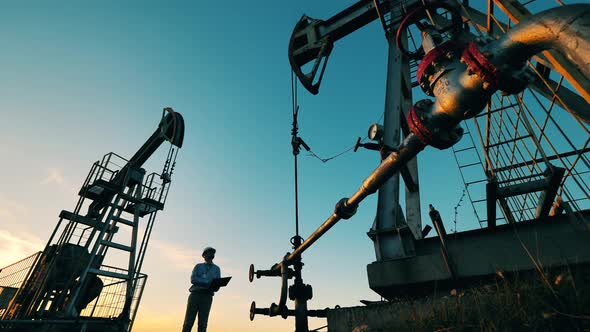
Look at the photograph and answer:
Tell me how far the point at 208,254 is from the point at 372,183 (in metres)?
4.98

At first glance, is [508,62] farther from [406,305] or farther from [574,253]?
[406,305]

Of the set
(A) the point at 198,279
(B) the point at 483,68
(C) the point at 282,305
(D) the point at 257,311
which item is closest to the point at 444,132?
(B) the point at 483,68

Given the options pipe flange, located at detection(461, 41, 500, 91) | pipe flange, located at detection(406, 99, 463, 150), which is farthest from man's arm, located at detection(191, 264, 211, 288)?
pipe flange, located at detection(461, 41, 500, 91)

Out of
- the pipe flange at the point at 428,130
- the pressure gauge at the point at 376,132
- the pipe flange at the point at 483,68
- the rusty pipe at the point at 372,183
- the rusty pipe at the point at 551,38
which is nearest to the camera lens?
the rusty pipe at the point at 551,38

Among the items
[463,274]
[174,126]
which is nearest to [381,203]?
[463,274]

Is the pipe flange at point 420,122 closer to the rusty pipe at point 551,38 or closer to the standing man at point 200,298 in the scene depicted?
the rusty pipe at point 551,38

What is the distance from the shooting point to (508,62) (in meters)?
1.69

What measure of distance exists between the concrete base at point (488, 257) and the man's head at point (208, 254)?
4.26 metres

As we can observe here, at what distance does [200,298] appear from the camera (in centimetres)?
563

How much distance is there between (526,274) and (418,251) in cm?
113

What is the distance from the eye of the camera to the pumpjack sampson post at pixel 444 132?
1.61 meters

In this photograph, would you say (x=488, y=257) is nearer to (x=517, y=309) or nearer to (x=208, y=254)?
(x=517, y=309)

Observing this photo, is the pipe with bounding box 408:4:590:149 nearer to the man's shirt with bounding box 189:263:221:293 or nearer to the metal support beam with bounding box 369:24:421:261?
the metal support beam with bounding box 369:24:421:261

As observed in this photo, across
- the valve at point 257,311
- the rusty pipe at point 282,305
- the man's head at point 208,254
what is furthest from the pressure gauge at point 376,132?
the man's head at point 208,254
